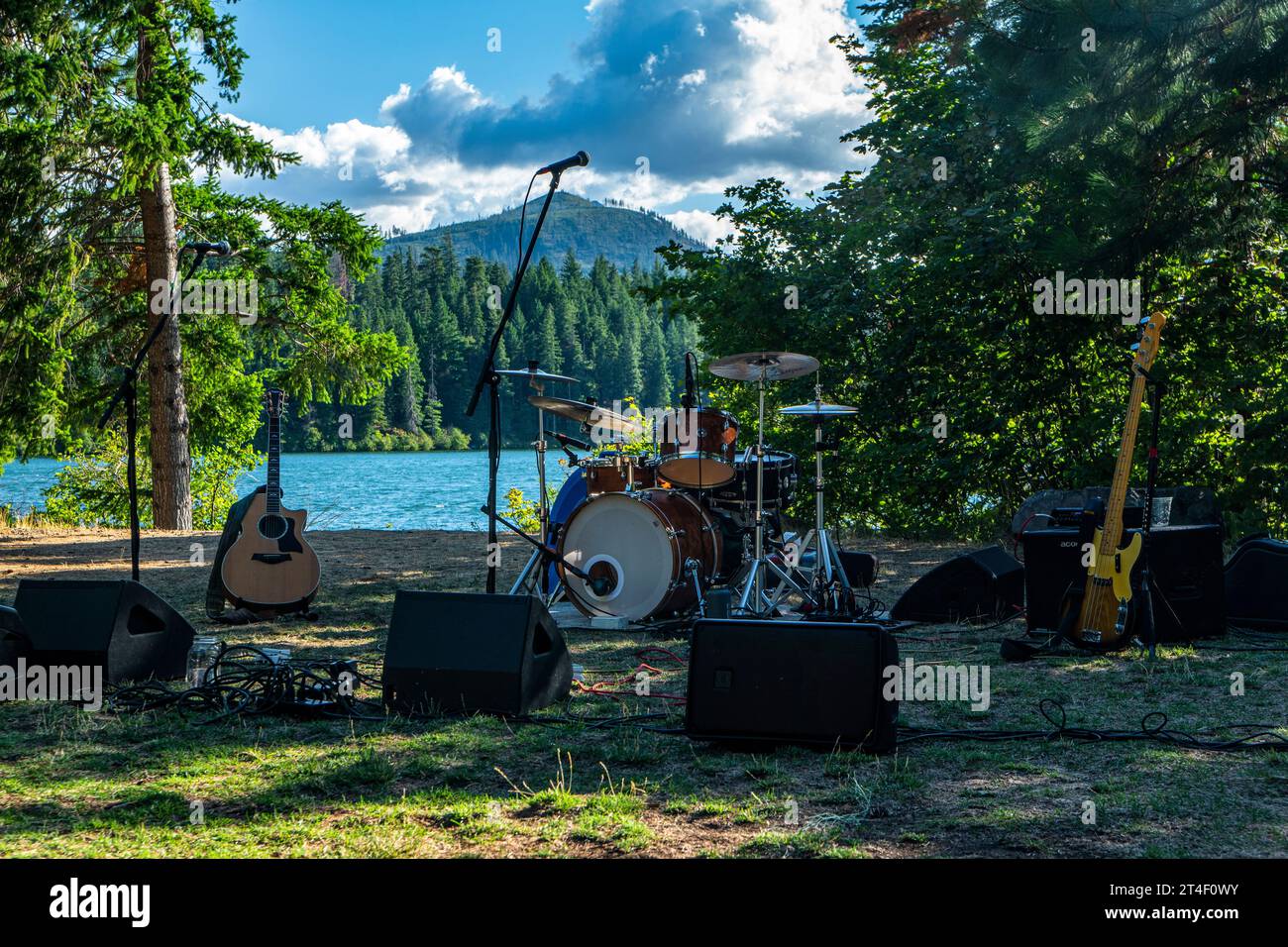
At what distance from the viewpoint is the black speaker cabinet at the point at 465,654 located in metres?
5.41

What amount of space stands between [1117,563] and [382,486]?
132 feet

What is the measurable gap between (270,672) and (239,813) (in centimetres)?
185

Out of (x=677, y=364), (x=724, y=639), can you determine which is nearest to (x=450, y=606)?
(x=724, y=639)

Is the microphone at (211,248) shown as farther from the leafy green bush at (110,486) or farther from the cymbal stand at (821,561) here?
the leafy green bush at (110,486)

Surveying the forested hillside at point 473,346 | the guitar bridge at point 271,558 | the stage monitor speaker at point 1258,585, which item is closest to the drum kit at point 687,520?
the guitar bridge at point 271,558

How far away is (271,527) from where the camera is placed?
8828 mm

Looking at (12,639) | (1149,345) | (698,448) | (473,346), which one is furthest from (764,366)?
(473,346)

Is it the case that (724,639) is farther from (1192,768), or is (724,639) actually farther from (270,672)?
(270,672)

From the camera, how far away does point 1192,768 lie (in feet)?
14.6

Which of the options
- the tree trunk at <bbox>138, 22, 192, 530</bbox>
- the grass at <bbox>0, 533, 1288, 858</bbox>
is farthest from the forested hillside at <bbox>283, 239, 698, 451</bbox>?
the grass at <bbox>0, 533, 1288, 858</bbox>

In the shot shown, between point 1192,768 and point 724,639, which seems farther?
point 724,639

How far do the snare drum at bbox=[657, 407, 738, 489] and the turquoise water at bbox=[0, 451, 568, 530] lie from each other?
496 centimetres

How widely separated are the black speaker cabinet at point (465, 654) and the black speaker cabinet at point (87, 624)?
5.08ft
